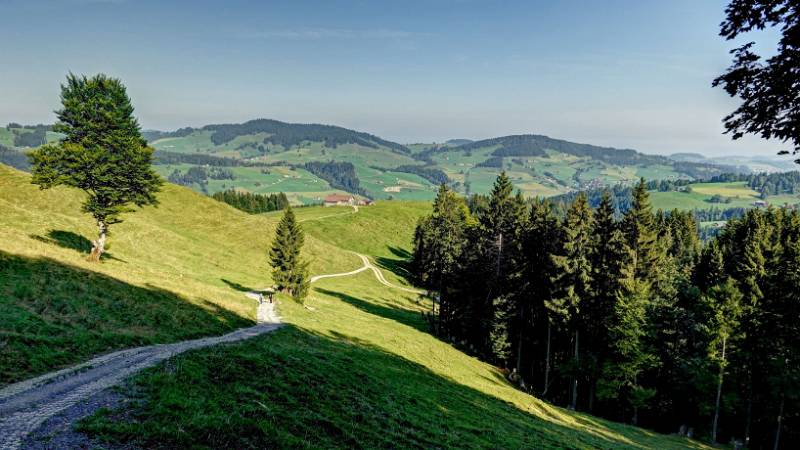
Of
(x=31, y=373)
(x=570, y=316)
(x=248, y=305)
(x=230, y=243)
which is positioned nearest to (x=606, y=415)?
(x=570, y=316)

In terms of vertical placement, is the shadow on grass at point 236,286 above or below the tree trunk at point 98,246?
below

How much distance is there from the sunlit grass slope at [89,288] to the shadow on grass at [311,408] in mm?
5923

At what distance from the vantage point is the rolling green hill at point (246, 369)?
46.1ft

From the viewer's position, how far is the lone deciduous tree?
128 ft

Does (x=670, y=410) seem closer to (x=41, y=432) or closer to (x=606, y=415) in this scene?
(x=606, y=415)

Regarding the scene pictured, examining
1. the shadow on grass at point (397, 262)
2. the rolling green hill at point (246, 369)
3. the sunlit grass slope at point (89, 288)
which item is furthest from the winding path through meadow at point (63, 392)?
the shadow on grass at point (397, 262)

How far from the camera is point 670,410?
5541 cm

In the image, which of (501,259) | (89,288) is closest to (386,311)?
(501,259)

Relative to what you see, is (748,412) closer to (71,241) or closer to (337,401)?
(337,401)

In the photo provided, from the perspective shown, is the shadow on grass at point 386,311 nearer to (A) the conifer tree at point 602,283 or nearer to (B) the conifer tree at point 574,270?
(B) the conifer tree at point 574,270

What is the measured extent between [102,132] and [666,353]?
212 feet

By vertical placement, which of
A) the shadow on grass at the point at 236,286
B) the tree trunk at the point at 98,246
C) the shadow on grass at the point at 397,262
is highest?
the tree trunk at the point at 98,246

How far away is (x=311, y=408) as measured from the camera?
17.4 metres

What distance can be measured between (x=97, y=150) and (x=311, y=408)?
35.1 m
